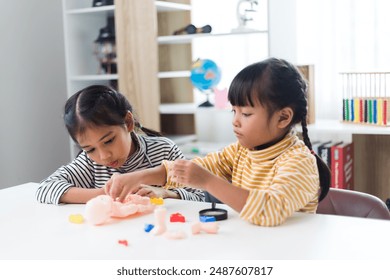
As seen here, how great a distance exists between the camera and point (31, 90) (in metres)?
3.73

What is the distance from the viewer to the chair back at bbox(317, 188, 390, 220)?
1435 millimetres

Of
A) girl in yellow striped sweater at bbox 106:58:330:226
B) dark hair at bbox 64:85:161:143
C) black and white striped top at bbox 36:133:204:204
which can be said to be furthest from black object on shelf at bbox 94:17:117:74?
girl in yellow striped sweater at bbox 106:58:330:226

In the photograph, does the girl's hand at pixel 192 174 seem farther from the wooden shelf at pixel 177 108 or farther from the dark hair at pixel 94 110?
the wooden shelf at pixel 177 108

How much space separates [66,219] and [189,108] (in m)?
1.96

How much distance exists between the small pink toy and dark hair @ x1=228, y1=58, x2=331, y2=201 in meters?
0.33

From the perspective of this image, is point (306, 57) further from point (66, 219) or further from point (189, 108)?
point (66, 219)

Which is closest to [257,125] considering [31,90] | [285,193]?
[285,193]

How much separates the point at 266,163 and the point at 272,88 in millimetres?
186

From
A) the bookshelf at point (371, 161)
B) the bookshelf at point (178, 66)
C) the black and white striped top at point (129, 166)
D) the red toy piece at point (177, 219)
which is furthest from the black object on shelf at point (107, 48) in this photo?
the red toy piece at point (177, 219)

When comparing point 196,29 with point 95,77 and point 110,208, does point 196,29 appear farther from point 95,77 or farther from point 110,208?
point 110,208

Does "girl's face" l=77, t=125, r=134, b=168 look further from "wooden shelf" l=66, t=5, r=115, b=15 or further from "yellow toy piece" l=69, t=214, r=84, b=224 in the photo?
"wooden shelf" l=66, t=5, r=115, b=15

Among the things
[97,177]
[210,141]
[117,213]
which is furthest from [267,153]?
[210,141]

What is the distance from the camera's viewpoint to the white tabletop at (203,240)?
1026mm

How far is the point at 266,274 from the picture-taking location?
0.95 meters
